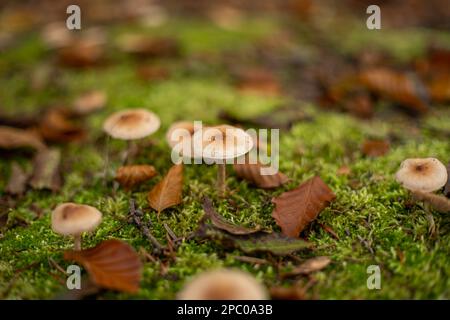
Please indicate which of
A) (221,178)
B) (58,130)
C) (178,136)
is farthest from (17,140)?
(221,178)

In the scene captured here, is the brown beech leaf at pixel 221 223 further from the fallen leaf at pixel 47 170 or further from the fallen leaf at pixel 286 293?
the fallen leaf at pixel 47 170

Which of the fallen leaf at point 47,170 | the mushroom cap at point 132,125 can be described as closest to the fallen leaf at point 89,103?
the fallen leaf at point 47,170

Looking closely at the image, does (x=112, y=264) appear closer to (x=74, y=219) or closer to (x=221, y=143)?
(x=74, y=219)

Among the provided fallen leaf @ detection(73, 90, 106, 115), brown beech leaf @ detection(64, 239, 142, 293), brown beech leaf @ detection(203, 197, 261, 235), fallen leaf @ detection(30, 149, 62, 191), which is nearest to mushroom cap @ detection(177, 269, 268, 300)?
brown beech leaf @ detection(64, 239, 142, 293)

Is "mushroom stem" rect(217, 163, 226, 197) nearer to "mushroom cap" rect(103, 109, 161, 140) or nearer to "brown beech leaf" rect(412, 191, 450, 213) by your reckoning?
"mushroom cap" rect(103, 109, 161, 140)
